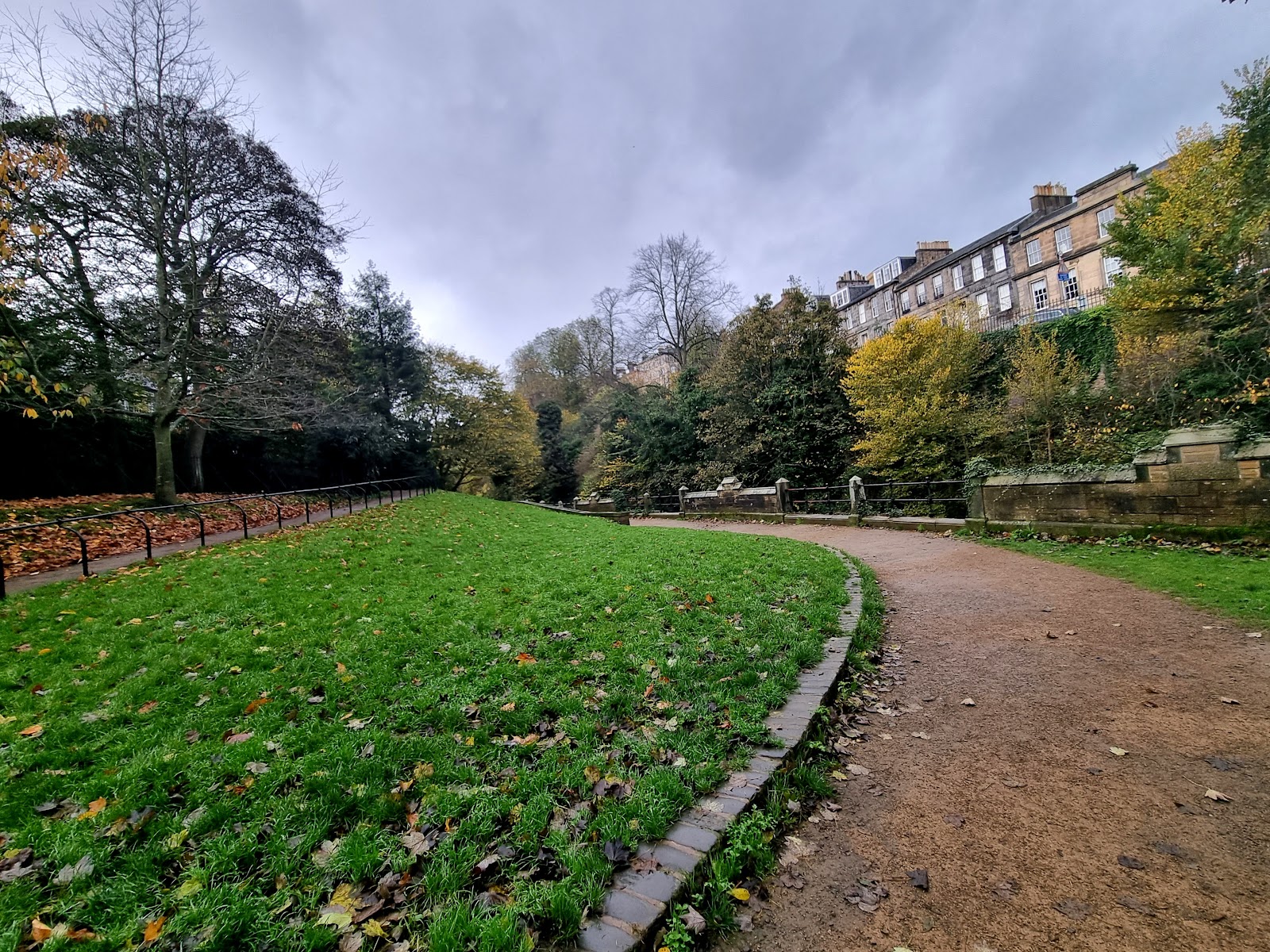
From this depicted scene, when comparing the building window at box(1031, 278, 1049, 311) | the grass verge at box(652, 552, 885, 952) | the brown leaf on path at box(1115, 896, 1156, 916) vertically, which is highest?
the building window at box(1031, 278, 1049, 311)

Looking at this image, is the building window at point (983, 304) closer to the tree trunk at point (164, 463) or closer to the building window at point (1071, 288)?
the building window at point (1071, 288)

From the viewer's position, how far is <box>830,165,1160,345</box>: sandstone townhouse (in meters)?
21.6

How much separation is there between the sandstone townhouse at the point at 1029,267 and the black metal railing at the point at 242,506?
66.2 feet

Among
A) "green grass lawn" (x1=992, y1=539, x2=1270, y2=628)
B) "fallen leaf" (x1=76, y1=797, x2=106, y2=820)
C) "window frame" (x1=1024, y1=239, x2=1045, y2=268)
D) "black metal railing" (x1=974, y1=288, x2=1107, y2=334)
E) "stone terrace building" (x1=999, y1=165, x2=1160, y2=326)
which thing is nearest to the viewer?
"fallen leaf" (x1=76, y1=797, x2=106, y2=820)

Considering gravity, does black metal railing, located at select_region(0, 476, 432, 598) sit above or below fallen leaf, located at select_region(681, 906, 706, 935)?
above

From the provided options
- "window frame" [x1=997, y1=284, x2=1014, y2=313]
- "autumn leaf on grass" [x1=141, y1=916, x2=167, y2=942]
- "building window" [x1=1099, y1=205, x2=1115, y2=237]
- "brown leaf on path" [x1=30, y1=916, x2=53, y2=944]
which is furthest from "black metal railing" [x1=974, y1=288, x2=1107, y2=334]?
"brown leaf on path" [x1=30, y1=916, x2=53, y2=944]

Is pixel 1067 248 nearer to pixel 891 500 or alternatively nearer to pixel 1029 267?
pixel 1029 267

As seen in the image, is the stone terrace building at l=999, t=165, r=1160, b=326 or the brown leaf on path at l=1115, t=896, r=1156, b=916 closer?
the brown leaf on path at l=1115, t=896, r=1156, b=916

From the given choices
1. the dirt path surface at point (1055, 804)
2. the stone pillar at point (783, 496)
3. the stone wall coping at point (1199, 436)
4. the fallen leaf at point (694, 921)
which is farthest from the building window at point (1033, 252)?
the fallen leaf at point (694, 921)

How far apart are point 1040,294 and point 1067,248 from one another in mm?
2160

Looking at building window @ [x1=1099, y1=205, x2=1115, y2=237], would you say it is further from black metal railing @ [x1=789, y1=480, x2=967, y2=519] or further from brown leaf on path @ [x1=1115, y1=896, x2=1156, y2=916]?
brown leaf on path @ [x1=1115, y1=896, x2=1156, y2=916]

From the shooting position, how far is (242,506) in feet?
34.7

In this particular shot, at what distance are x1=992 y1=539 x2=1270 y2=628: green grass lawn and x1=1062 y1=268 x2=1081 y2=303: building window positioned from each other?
72.2 ft

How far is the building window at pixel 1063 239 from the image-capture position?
23.3m
